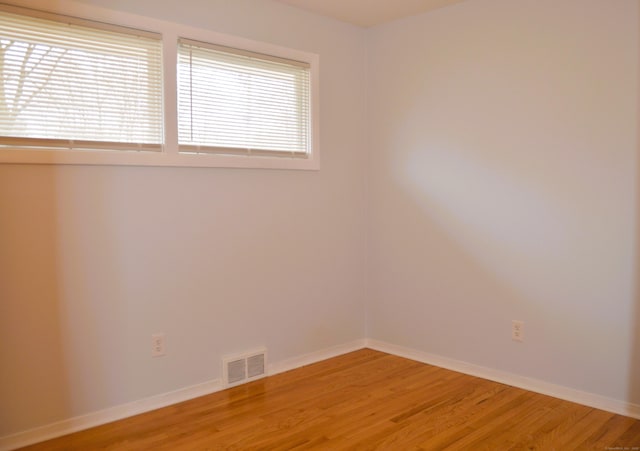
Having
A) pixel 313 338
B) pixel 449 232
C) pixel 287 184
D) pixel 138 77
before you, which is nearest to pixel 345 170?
pixel 287 184

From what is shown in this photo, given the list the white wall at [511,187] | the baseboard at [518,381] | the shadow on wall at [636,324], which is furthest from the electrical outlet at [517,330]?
the shadow on wall at [636,324]

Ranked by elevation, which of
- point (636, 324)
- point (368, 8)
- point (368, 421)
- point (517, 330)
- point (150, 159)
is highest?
point (368, 8)

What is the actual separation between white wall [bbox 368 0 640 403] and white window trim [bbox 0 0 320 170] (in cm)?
69

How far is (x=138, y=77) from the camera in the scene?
287 cm

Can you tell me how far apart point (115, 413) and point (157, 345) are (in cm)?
40

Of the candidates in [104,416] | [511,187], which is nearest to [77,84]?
[104,416]

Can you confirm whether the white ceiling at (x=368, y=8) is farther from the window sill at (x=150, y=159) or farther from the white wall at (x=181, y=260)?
the window sill at (x=150, y=159)

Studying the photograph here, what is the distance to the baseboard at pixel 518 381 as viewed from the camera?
2863mm

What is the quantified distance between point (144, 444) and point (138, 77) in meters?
1.90

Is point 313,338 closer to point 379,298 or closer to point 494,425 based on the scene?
point 379,298

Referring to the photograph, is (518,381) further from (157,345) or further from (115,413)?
(115,413)

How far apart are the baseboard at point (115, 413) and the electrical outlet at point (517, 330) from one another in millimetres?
1429

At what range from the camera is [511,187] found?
10.7ft

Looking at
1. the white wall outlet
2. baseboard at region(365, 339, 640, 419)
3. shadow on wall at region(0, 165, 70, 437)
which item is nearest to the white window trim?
shadow on wall at region(0, 165, 70, 437)
